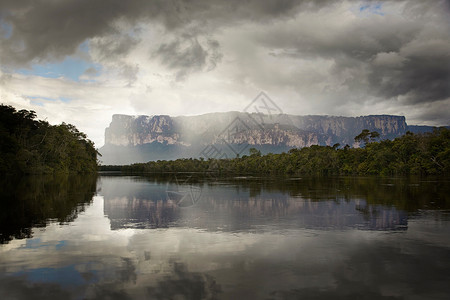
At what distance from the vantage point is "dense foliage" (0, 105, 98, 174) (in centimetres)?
8844

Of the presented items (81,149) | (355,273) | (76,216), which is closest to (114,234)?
(76,216)

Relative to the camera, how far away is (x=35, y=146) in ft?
353

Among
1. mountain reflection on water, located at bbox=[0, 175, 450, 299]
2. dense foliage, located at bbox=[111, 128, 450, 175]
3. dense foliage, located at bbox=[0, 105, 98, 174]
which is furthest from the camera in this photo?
dense foliage, located at bbox=[111, 128, 450, 175]

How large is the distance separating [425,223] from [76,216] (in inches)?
841

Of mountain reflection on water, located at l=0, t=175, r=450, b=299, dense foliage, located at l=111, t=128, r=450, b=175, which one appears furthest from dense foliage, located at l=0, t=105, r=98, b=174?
dense foliage, located at l=111, t=128, r=450, b=175

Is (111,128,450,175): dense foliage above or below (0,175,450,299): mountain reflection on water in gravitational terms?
above

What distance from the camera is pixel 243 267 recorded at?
1102 centimetres

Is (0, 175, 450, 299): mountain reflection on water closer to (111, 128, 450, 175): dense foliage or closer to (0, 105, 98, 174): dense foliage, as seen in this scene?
(0, 105, 98, 174): dense foliage

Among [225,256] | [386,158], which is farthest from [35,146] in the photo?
[386,158]

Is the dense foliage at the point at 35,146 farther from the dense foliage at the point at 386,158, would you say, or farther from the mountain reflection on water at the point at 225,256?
the dense foliage at the point at 386,158

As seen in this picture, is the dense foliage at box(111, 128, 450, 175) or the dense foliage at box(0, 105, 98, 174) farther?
the dense foliage at box(111, 128, 450, 175)

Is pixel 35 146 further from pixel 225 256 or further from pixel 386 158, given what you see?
pixel 386 158

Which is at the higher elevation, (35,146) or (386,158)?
(35,146)

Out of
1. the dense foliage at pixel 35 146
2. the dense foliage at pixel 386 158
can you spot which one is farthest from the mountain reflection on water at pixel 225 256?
the dense foliage at pixel 386 158
